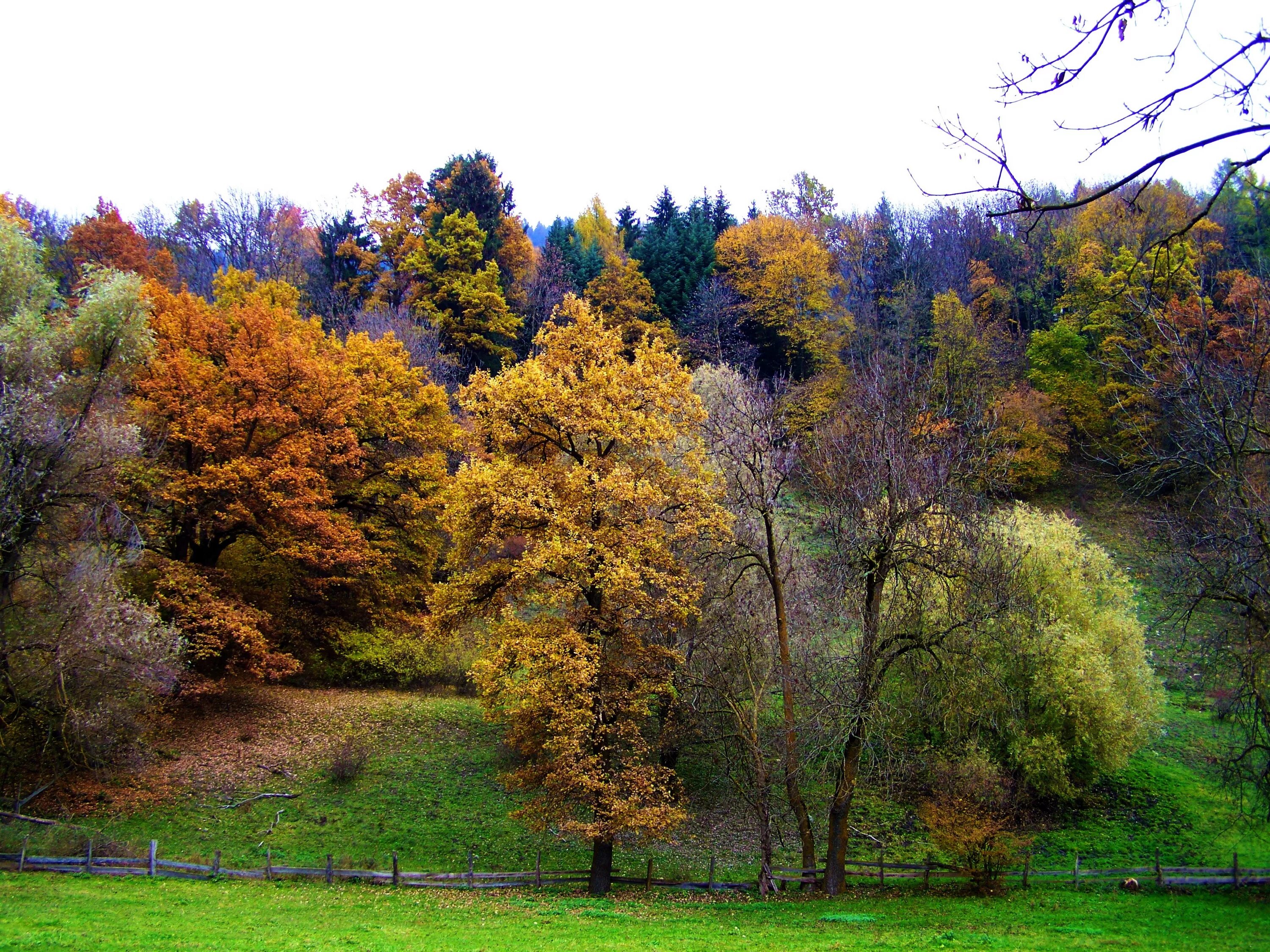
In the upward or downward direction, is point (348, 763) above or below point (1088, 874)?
above

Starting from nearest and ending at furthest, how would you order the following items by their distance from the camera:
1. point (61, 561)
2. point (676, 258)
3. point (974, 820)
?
point (974, 820), point (61, 561), point (676, 258)

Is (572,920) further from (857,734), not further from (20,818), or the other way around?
(20,818)

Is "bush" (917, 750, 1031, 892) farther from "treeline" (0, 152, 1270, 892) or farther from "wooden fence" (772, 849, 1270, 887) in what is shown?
"wooden fence" (772, 849, 1270, 887)

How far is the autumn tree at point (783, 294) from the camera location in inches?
2053

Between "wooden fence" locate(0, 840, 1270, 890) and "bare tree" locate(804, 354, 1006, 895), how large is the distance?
2731mm

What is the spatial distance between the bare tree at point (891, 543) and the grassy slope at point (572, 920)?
2.85m

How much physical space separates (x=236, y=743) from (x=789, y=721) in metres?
17.2

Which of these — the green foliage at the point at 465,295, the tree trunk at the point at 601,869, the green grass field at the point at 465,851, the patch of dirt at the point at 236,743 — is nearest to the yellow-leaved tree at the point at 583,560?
the tree trunk at the point at 601,869

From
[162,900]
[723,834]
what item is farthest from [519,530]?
[723,834]

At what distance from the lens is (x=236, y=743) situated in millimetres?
24484

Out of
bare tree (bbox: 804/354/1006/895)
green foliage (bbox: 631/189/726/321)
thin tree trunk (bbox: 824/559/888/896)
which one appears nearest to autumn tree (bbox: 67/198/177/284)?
green foliage (bbox: 631/189/726/321)

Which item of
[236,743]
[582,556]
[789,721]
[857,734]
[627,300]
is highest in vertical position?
[627,300]

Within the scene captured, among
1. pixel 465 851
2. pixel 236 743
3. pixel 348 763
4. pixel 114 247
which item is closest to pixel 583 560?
pixel 465 851

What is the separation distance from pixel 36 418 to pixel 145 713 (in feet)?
26.8
